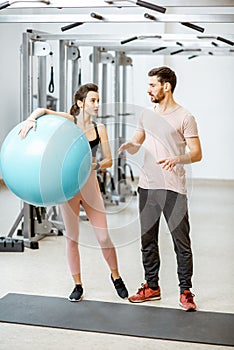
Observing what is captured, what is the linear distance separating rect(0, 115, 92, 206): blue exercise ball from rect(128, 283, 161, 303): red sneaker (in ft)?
4.07

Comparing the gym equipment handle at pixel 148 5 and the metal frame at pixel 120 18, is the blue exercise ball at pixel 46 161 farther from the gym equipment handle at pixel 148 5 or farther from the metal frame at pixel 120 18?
the metal frame at pixel 120 18

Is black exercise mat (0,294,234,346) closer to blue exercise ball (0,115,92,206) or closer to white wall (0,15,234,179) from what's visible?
blue exercise ball (0,115,92,206)

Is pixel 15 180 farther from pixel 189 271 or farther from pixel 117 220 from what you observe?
pixel 117 220

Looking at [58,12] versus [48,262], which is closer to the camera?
[58,12]

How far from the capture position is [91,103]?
174 inches

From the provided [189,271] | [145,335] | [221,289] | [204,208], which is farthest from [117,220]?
[145,335]

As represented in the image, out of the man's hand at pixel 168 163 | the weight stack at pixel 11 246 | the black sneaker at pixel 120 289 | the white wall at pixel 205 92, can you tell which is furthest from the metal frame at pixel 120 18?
the white wall at pixel 205 92

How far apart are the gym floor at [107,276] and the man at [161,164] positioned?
172 mm

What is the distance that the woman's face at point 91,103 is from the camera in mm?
4402

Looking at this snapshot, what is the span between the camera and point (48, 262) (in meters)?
5.86

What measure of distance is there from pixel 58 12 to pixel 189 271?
7.03 feet

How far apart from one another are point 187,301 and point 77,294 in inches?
29.1

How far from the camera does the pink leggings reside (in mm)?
4438

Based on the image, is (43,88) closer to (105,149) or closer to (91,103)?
(91,103)
